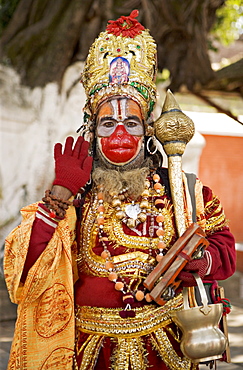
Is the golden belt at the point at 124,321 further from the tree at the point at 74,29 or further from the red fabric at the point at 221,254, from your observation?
the tree at the point at 74,29

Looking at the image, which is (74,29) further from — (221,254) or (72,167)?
(221,254)

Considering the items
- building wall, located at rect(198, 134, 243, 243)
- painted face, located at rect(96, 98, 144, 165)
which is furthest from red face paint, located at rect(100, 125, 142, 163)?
building wall, located at rect(198, 134, 243, 243)

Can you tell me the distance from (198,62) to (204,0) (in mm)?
809

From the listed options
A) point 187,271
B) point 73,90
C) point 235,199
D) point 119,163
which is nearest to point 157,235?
point 187,271

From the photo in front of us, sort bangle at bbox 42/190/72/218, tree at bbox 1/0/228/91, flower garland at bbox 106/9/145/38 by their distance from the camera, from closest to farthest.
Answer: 1. bangle at bbox 42/190/72/218
2. flower garland at bbox 106/9/145/38
3. tree at bbox 1/0/228/91

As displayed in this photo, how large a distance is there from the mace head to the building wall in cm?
593

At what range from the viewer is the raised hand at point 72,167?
2.41 m

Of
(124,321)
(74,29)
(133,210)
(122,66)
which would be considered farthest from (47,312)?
(74,29)

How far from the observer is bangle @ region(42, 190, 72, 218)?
2359 millimetres

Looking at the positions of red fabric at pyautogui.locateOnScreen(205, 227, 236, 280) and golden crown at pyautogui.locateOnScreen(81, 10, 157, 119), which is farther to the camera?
golden crown at pyautogui.locateOnScreen(81, 10, 157, 119)

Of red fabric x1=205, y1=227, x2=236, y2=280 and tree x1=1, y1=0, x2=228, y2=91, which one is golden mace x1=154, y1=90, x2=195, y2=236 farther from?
tree x1=1, y1=0, x2=228, y2=91

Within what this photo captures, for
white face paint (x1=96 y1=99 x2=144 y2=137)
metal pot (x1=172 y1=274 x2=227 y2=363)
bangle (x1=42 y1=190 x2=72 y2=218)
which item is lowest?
metal pot (x1=172 y1=274 x2=227 y2=363)

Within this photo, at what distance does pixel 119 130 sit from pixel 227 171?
20.5 feet

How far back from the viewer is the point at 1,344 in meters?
5.25
